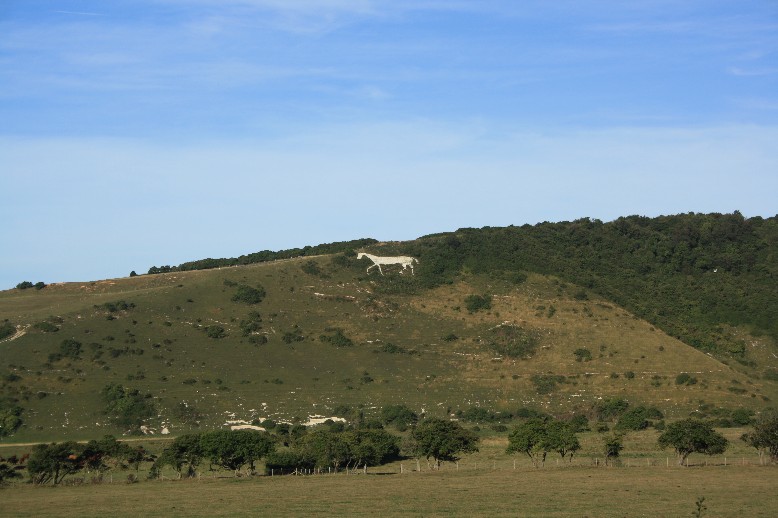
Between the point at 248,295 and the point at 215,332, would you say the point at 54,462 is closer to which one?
the point at 215,332

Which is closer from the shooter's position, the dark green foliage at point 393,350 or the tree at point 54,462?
the tree at point 54,462

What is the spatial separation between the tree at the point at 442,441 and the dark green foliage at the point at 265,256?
70772 millimetres

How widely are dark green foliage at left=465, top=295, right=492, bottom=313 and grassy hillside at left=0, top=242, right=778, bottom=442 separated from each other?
56 cm

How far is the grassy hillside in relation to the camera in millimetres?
94250

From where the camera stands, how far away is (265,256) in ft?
491

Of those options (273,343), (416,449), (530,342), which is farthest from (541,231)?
(416,449)

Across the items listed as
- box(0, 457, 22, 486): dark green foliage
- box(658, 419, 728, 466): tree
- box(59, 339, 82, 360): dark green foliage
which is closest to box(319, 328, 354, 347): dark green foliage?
box(59, 339, 82, 360): dark green foliage

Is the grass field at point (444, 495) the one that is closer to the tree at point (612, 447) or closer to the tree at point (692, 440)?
the tree at point (692, 440)

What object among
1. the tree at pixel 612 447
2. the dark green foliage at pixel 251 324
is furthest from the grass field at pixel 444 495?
the dark green foliage at pixel 251 324

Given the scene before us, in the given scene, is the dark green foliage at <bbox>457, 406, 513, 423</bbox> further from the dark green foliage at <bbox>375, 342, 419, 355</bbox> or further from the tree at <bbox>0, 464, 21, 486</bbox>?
the tree at <bbox>0, 464, 21, 486</bbox>

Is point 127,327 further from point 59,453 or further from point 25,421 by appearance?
point 59,453

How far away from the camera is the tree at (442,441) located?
70.9 m

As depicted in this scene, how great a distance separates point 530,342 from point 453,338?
8.38 metres

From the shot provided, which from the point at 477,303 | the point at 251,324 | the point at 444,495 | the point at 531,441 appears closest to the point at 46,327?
the point at 251,324
